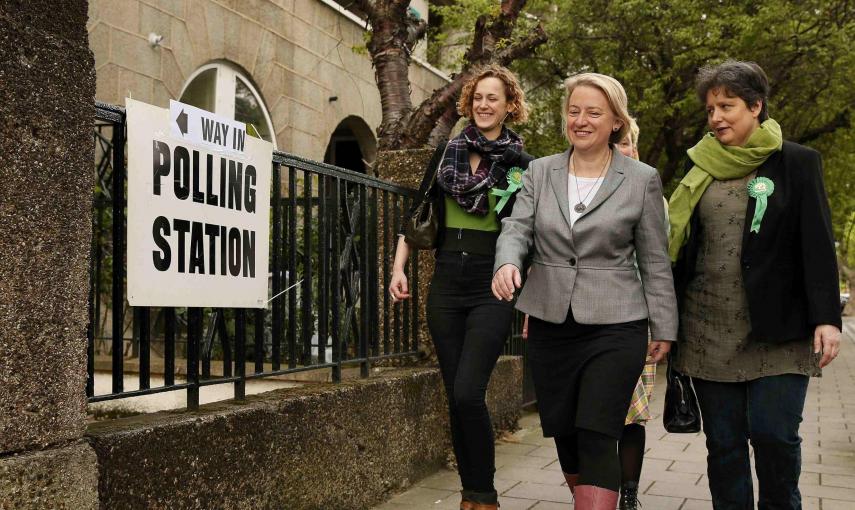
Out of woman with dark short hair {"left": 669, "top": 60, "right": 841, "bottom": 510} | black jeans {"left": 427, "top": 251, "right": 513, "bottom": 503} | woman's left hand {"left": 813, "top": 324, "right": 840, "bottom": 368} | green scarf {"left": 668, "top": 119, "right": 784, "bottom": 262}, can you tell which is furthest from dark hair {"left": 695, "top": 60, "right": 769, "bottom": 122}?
black jeans {"left": 427, "top": 251, "right": 513, "bottom": 503}

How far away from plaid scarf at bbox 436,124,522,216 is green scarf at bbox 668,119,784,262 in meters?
1.00

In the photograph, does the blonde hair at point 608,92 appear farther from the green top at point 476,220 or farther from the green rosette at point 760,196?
the green top at point 476,220

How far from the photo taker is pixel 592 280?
3.41 m

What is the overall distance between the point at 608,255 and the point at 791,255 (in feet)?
2.08

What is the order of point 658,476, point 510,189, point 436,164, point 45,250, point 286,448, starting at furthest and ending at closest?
point 658,476 < point 436,164 < point 510,189 < point 286,448 < point 45,250

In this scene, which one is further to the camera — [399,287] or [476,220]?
[399,287]

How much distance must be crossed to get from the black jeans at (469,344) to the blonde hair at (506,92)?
768 mm

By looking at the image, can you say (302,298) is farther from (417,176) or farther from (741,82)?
(741,82)

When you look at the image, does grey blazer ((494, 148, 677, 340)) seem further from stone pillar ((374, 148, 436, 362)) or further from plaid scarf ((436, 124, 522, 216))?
stone pillar ((374, 148, 436, 362))

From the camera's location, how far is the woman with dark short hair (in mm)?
3254

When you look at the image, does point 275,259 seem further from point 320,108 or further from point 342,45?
point 342,45

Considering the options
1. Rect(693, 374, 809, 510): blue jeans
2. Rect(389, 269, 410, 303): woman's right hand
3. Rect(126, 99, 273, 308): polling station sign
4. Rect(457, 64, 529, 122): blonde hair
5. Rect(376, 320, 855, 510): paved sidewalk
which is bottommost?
Rect(376, 320, 855, 510): paved sidewalk

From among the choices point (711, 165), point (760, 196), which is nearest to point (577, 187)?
point (711, 165)

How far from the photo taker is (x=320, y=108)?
594 inches
